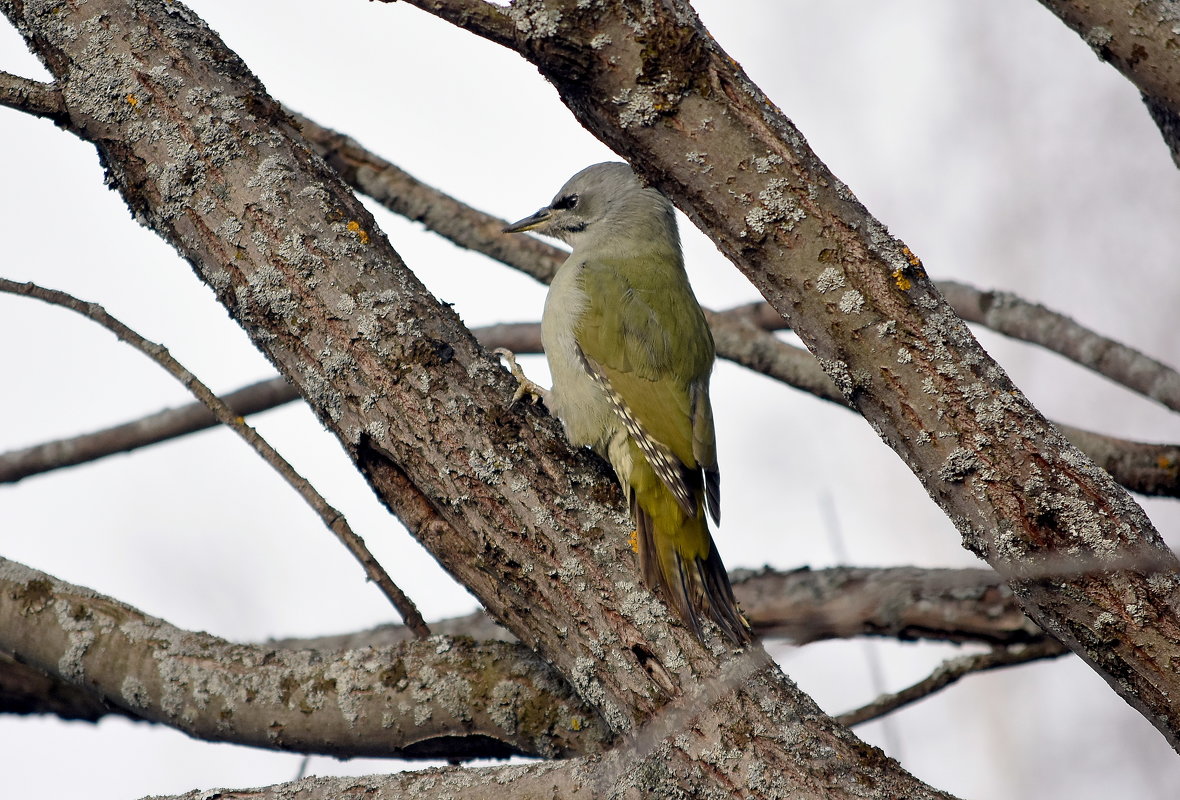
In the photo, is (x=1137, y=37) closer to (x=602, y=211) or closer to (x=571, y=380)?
(x=571, y=380)

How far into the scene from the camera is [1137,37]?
2605 millimetres

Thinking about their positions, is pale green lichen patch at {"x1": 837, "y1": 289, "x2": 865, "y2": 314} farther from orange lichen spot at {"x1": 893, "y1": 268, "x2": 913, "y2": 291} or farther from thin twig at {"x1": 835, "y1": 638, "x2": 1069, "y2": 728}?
thin twig at {"x1": 835, "y1": 638, "x2": 1069, "y2": 728}

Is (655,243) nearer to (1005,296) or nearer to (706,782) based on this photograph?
(1005,296)

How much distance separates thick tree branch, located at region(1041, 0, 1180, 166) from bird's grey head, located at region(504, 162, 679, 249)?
86.6 inches

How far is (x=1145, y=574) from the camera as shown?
6.49 ft

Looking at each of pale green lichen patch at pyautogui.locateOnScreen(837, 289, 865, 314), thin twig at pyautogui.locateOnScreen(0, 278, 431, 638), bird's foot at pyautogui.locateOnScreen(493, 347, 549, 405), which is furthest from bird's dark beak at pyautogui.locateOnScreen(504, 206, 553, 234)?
pale green lichen patch at pyautogui.locateOnScreen(837, 289, 865, 314)

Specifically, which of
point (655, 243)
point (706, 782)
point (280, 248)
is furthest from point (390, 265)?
point (655, 243)

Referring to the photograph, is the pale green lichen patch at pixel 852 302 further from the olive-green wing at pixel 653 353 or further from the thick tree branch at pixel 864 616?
the thick tree branch at pixel 864 616

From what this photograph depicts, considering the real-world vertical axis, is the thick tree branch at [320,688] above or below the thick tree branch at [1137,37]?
below

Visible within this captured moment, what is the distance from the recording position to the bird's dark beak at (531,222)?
4.64 meters

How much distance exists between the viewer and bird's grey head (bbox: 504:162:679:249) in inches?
185

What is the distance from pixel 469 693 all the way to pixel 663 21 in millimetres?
1643

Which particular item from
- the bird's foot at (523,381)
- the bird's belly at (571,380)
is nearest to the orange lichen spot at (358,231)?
the bird's foot at (523,381)

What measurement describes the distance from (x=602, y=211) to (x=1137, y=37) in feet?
8.25
